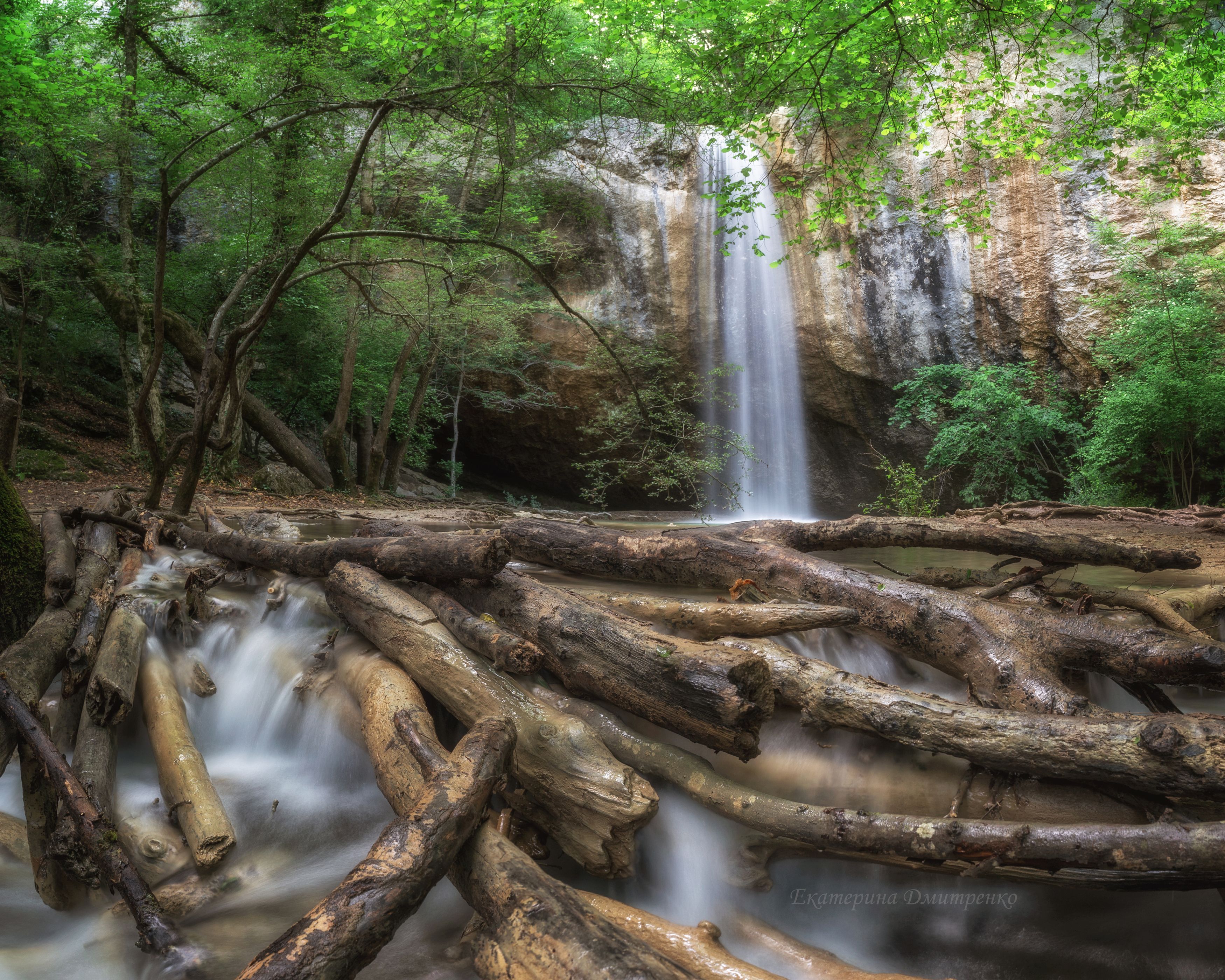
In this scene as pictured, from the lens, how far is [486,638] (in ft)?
10.3

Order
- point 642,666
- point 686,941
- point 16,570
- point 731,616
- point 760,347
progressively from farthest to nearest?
1. point 760,347
2. point 16,570
3. point 731,616
4. point 642,666
5. point 686,941

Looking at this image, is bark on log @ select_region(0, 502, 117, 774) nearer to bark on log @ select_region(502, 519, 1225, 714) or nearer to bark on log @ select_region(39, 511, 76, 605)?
bark on log @ select_region(39, 511, 76, 605)

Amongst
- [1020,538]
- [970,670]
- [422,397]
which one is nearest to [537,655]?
[970,670]

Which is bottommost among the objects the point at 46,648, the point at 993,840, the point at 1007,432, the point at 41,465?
the point at 993,840

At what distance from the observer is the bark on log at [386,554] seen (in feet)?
11.1

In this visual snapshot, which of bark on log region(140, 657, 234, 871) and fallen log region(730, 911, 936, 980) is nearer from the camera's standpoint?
fallen log region(730, 911, 936, 980)

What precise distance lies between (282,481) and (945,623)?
38.4 feet

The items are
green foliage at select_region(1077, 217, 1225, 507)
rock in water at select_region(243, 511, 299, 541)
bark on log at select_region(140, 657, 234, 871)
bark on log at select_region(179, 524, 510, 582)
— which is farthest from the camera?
green foliage at select_region(1077, 217, 1225, 507)

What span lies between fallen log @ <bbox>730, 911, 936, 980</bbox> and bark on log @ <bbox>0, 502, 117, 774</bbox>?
2.84m

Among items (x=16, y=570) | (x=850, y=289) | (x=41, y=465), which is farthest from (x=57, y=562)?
(x=850, y=289)

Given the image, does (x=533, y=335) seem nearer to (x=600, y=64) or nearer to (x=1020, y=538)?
(x=600, y=64)

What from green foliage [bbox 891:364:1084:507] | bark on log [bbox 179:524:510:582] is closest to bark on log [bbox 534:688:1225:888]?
bark on log [bbox 179:524:510:582]

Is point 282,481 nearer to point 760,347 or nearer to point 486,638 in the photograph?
point 486,638

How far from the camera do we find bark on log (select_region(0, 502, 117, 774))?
281cm
